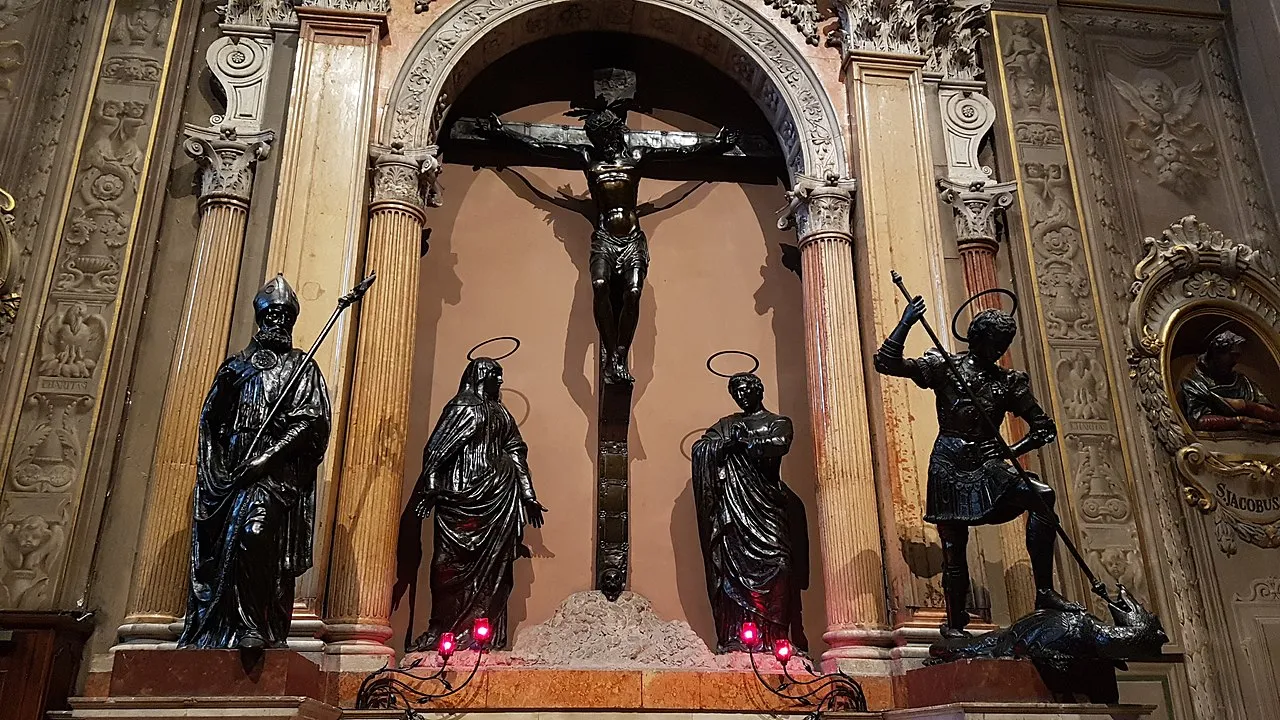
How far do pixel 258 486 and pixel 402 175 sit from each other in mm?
2694

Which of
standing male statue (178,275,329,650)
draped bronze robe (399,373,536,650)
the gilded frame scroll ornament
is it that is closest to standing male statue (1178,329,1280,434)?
the gilded frame scroll ornament

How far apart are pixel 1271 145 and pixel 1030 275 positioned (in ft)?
7.85

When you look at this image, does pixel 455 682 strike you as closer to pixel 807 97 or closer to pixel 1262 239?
pixel 807 97

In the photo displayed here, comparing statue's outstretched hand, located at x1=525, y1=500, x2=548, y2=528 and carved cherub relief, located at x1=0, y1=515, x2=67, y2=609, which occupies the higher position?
statue's outstretched hand, located at x1=525, y1=500, x2=548, y2=528

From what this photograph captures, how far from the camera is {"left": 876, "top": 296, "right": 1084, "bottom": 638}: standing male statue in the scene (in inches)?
202

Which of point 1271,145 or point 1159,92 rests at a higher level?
point 1159,92

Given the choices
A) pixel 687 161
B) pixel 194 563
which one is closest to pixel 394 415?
pixel 194 563

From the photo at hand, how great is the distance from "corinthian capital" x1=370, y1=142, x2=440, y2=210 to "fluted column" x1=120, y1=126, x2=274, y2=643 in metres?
0.72

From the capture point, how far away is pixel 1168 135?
7848mm

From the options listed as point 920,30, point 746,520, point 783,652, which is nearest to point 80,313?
point 746,520

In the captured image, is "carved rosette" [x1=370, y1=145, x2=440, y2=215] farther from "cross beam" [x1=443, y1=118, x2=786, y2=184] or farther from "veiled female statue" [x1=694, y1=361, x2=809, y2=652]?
"veiled female statue" [x1=694, y1=361, x2=809, y2=652]

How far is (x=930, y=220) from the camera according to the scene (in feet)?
22.6

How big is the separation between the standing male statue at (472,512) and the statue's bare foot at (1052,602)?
2763 mm

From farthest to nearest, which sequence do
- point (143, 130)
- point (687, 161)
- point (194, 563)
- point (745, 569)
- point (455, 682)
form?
point (687, 161) < point (143, 130) < point (745, 569) < point (455, 682) < point (194, 563)
